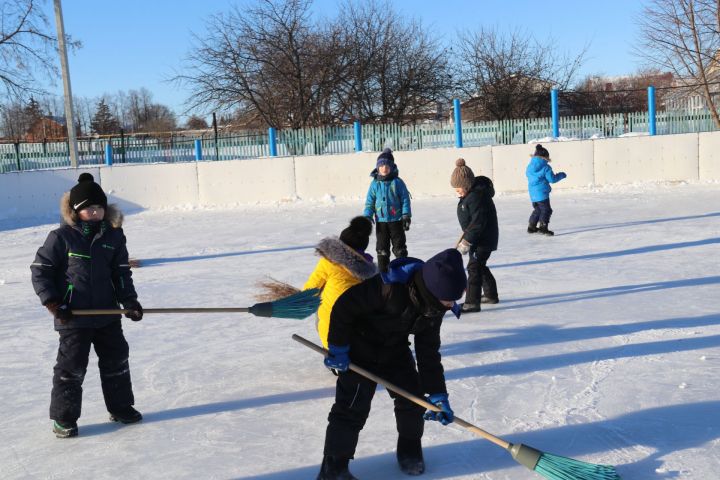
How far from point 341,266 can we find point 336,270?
0.46 feet

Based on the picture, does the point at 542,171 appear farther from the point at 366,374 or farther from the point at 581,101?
the point at 581,101

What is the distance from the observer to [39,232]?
47.2 ft

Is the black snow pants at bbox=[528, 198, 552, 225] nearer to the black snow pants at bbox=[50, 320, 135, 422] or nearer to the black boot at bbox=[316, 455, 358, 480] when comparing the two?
the black snow pants at bbox=[50, 320, 135, 422]

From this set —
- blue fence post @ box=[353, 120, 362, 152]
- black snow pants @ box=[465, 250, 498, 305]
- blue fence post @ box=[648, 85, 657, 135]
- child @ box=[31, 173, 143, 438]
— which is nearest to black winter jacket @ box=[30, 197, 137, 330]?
child @ box=[31, 173, 143, 438]

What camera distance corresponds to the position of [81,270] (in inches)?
151

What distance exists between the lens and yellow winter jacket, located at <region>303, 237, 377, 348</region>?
12.6 ft

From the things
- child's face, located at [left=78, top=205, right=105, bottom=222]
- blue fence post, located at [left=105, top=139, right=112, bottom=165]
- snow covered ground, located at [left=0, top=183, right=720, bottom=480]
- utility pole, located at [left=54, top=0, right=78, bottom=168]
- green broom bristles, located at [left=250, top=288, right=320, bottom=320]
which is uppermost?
utility pole, located at [left=54, top=0, right=78, bottom=168]

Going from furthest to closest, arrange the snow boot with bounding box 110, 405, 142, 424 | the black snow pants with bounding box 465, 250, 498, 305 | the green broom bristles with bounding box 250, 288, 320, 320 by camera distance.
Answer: the black snow pants with bounding box 465, 250, 498, 305, the green broom bristles with bounding box 250, 288, 320, 320, the snow boot with bounding box 110, 405, 142, 424

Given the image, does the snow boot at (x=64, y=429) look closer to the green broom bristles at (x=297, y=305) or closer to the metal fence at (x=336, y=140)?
the green broom bristles at (x=297, y=305)

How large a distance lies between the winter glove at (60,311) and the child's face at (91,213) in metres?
0.46

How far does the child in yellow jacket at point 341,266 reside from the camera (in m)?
3.85

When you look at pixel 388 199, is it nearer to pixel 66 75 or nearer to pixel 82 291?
pixel 82 291

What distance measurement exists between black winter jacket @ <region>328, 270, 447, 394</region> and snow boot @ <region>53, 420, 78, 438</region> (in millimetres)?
1714

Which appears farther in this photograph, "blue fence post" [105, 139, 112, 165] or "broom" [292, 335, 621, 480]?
"blue fence post" [105, 139, 112, 165]
